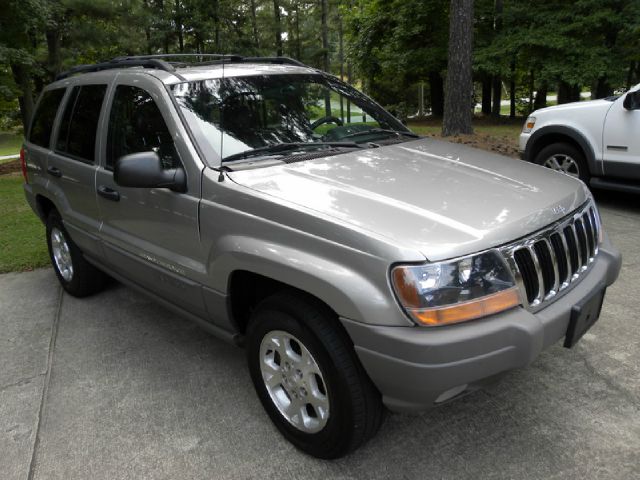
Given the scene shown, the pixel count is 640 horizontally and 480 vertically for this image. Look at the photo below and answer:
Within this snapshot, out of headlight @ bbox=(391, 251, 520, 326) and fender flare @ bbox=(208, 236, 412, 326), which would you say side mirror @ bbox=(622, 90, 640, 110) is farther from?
fender flare @ bbox=(208, 236, 412, 326)

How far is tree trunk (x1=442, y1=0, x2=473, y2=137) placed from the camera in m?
10.0

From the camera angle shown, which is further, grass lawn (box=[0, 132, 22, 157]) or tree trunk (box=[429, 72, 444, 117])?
grass lawn (box=[0, 132, 22, 157])

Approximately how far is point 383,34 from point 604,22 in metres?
8.92

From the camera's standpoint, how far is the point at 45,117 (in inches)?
184

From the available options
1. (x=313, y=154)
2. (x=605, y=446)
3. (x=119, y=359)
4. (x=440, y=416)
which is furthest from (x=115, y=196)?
(x=605, y=446)

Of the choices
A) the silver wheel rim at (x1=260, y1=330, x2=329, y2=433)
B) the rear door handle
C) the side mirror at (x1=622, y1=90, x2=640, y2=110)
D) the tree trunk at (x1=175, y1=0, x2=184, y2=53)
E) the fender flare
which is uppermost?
the tree trunk at (x1=175, y1=0, x2=184, y2=53)

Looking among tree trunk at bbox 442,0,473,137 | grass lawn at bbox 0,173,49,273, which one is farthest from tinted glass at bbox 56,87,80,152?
tree trunk at bbox 442,0,473,137

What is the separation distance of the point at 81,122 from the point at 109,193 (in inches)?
31.5

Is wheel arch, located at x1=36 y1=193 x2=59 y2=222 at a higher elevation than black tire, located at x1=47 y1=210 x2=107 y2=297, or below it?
higher

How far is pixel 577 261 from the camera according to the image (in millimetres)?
2635

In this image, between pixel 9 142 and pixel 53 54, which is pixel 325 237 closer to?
pixel 53 54

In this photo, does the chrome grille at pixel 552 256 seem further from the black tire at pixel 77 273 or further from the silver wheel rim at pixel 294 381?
the black tire at pixel 77 273

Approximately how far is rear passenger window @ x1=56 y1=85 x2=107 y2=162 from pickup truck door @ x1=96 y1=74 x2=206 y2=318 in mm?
208

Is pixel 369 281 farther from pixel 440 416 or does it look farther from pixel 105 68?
pixel 105 68
